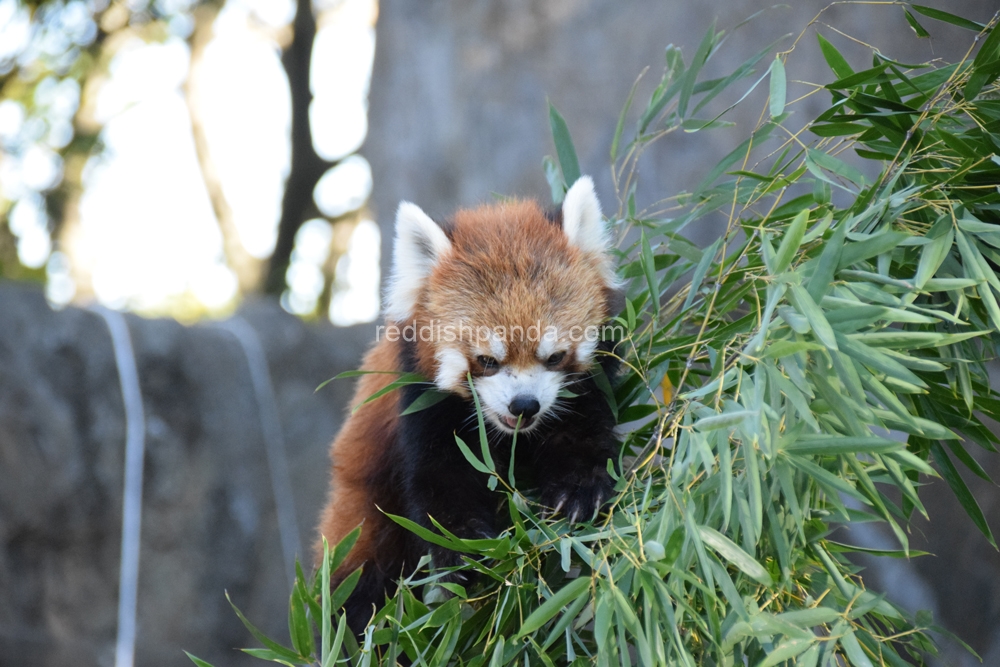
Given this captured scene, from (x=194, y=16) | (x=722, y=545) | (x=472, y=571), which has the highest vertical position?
(x=194, y=16)

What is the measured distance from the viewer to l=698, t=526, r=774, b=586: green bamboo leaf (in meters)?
1.32

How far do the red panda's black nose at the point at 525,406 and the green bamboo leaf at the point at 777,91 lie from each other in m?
0.87

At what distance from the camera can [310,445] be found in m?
6.06

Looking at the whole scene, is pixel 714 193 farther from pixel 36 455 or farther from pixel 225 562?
pixel 225 562

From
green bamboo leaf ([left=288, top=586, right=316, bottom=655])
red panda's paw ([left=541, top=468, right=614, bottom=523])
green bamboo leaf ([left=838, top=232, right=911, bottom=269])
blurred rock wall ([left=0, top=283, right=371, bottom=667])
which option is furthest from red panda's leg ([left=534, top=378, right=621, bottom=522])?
blurred rock wall ([left=0, top=283, right=371, bottom=667])

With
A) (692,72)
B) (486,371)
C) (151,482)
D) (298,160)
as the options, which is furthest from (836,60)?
(298,160)

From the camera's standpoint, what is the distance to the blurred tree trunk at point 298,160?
827 cm

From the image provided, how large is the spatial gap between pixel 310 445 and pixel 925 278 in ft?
17.2

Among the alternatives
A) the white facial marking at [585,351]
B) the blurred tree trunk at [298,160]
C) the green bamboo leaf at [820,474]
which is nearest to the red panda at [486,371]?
the white facial marking at [585,351]

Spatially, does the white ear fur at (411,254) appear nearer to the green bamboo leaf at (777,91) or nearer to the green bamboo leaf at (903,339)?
the green bamboo leaf at (777,91)

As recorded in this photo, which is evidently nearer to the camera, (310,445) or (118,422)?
(118,422)

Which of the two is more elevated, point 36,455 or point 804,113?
point 804,113

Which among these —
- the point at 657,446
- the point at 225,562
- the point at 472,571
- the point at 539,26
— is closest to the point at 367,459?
the point at 472,571

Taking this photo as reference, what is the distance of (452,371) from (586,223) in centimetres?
58
